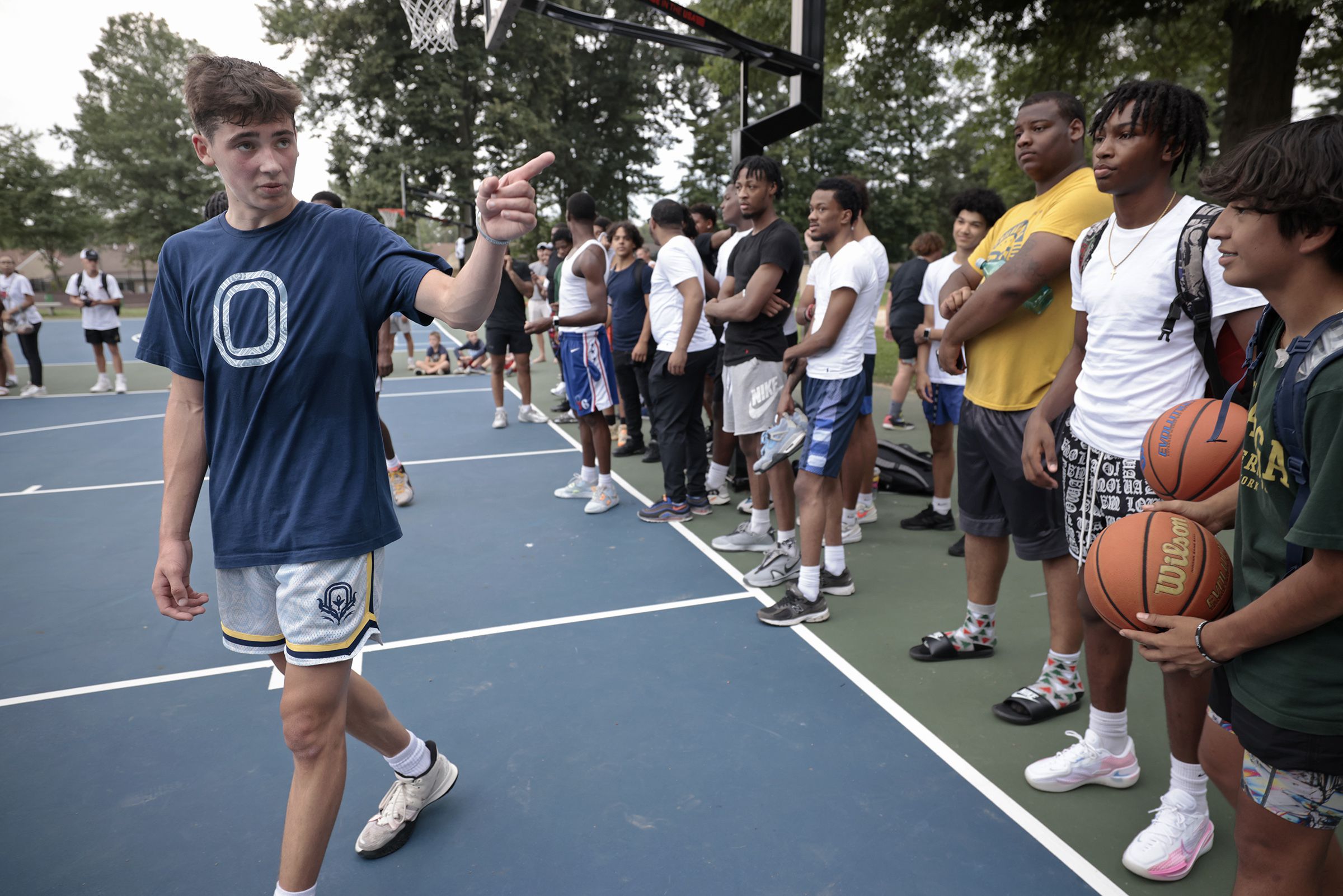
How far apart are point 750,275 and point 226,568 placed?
11.3 ft

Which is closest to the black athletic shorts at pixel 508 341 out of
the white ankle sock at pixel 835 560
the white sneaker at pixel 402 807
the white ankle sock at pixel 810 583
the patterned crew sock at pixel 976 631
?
the white ankle sock at pixel 835 560

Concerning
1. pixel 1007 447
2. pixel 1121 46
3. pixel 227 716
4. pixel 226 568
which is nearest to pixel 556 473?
pixel 227 716

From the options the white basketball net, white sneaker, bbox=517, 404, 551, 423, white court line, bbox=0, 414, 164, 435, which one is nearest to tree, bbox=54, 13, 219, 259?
white court line, bbox=0, 414, 164, 435

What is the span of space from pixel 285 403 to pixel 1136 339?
237 centimetres

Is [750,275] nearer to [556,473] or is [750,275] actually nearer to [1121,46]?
[556,473]

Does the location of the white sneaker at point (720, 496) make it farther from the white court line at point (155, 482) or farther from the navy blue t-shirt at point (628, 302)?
the white court line at point (155, 482)

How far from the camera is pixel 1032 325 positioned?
2.99m

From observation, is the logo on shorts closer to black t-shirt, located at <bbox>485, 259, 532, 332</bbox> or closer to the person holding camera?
black t-shirt, located at <bbox>485, 259, 532, 332</bbox>

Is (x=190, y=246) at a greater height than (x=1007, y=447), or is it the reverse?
(x=190, y=246)

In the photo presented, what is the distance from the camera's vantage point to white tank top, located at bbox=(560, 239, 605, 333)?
641cm

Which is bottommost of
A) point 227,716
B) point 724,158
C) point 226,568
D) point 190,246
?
point 227,716

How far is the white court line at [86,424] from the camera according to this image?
31.1ft

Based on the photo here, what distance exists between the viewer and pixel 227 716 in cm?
332

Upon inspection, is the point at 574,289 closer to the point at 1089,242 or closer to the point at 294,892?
the point at 1089,242
